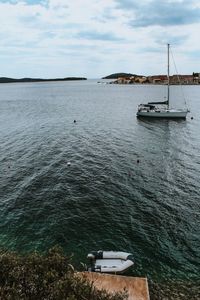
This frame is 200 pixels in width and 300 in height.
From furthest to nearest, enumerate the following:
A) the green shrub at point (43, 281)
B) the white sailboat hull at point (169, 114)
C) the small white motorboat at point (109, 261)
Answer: the white sailboat hull at point (169, 114)
the small white motorboat at point (109, 261)
the green shrub at point (43, 281)

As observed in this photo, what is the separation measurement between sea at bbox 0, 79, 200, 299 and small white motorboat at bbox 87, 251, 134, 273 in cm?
→ 89

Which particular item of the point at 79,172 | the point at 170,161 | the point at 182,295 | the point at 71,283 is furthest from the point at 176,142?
the point at 71,283

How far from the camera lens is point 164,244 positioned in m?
28.6

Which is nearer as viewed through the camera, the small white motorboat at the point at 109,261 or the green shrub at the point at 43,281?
the green shrub at the point at 43,281

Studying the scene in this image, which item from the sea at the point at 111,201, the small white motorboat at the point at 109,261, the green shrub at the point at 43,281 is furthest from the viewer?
the sea at the point at 111,201

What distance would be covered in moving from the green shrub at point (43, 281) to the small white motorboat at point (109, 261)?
9.52m

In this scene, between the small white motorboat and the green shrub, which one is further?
the small white motorboat

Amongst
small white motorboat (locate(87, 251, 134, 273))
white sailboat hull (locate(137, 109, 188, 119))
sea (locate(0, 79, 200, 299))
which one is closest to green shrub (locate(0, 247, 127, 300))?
small white motorboat (locate(87, 251, 134, 273))

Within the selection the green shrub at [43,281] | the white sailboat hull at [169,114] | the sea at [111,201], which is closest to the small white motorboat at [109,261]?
the sea at [111,201]

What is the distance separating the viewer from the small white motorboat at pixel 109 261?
82.3 feet

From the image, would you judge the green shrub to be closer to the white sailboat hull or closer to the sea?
the sea

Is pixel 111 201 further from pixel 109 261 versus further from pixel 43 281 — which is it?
pixel 43 281

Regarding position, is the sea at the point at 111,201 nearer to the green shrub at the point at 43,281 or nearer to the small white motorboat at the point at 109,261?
the small white motorboat at the point at 109,261

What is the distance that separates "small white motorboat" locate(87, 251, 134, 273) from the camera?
25.1m
